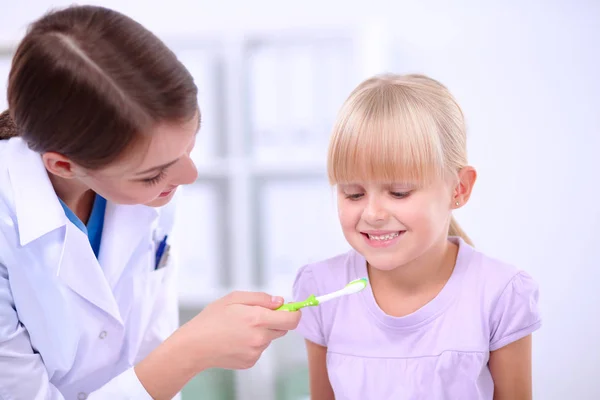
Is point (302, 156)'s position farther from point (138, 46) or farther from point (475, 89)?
point (138, 46)

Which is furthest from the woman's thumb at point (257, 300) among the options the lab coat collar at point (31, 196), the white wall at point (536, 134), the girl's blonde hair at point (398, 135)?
the white wall at point (536, 134)

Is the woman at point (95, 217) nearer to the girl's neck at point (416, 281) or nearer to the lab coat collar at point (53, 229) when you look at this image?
the lab coat collar at point (53, 229)

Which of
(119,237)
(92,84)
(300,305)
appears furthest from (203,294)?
(92,84)

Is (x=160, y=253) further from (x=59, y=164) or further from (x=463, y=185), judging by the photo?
(x=463, y=185)

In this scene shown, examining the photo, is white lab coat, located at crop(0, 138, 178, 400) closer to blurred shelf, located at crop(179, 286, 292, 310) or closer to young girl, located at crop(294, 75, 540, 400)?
young girl, located at crop(294, 75, 540, 400)

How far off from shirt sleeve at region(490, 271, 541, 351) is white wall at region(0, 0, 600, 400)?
1.44 meters

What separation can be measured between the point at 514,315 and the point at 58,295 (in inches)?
31.5

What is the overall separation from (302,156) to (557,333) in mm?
1195

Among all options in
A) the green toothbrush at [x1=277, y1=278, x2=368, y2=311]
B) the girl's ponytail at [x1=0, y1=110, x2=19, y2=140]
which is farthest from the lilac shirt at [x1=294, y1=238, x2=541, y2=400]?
the girl's ponytail at [x1=0, y1=110, x2=19, y2=140]

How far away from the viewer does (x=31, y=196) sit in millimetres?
1167

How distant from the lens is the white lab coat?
1133mm

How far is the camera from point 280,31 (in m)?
2.29

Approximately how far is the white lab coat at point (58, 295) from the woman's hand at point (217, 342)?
1.8 inches

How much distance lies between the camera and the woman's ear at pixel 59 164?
1.07m
